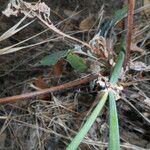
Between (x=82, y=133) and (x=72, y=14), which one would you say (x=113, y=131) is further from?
(x=72, y=14)

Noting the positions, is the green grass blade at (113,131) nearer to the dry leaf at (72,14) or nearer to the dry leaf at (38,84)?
the dry leaf at (38,84)

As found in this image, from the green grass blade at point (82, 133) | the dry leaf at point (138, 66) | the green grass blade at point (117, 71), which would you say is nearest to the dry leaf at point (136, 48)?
the dry leaf at point (138, 66)

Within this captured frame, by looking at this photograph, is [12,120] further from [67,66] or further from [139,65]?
[139,65]

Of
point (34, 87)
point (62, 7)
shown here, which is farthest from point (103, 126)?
point (62, 7)

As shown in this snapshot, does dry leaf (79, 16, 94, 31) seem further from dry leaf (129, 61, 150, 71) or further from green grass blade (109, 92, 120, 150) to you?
green grass blade (109, 92, 120, 150)

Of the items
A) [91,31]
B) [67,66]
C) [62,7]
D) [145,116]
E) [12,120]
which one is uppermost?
[62,7]

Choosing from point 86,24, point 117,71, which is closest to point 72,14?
point 86,24
